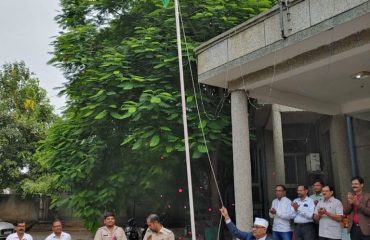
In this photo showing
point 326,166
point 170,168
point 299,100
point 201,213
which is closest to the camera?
point 299,100

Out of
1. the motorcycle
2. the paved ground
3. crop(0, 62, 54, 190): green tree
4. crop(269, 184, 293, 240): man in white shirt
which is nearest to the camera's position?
crop(269, 184, 293, 240): man in white shirt

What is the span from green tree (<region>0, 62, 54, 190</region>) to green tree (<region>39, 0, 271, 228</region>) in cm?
1207

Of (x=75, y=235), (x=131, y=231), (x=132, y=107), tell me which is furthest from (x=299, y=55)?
(x=75, y=235)

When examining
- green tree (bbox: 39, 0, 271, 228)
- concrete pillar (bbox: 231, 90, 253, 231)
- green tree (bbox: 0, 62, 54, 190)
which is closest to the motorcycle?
green tree (bbox: 39, 0, 271, 228)

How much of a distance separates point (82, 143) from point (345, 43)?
21.3 feet

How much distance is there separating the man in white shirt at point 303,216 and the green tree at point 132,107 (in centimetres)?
220

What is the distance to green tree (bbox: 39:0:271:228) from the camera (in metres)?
8.98

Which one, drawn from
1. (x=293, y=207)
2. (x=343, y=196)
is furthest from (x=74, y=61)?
(x=343, y=196)

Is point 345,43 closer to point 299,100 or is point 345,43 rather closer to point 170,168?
point 299,100

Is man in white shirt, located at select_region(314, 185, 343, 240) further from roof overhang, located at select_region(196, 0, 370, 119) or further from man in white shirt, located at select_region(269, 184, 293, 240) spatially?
roof overhang, located at select_region(196, 0, 370, 119)

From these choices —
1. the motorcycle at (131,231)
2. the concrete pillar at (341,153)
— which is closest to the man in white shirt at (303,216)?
the concrete pillar at (341,153)

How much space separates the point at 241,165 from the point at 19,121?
17.3 metres

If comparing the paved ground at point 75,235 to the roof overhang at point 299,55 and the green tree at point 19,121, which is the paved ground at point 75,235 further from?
the roof overhang at point 299,55

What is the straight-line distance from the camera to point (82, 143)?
407 inches
